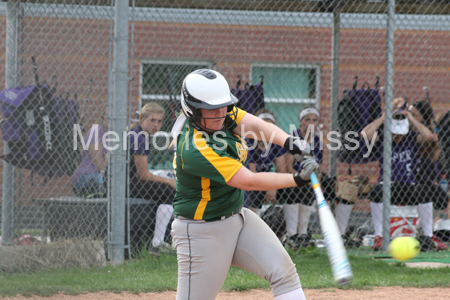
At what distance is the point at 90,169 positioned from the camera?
5.04m

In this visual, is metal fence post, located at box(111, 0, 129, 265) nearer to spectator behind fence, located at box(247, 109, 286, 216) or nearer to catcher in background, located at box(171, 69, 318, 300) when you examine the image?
spectator behind fence, located at box(247, 109, 286, 216)

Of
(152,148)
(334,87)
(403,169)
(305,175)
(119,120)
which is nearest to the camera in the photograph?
(305,175)

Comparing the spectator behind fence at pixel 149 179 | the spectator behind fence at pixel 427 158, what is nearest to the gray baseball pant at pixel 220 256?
the spectator behind fence at pixel 149 179

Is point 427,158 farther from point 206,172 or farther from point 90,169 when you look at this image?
point 206,172

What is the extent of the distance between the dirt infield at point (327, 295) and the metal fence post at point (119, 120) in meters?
0.91

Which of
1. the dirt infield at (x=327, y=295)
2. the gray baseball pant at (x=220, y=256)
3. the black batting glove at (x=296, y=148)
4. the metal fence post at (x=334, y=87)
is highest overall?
the metal fence post at (x=334, y=87)

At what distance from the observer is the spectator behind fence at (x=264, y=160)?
17.7ft

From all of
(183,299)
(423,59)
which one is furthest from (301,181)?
(423,59)

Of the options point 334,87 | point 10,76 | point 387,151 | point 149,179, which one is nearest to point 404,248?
point 387,151

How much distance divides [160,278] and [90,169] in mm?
1549

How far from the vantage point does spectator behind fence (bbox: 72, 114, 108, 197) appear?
4.98 m

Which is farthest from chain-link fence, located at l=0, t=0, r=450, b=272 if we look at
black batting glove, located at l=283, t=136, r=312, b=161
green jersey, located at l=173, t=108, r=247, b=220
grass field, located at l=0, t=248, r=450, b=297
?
black batting glove, located at l=283, t=136, r=312, b=161

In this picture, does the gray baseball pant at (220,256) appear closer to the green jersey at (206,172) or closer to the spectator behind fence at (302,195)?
the green jersey at (206,172)

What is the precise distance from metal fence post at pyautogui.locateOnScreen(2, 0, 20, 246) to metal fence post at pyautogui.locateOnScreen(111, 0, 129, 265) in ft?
4.14
